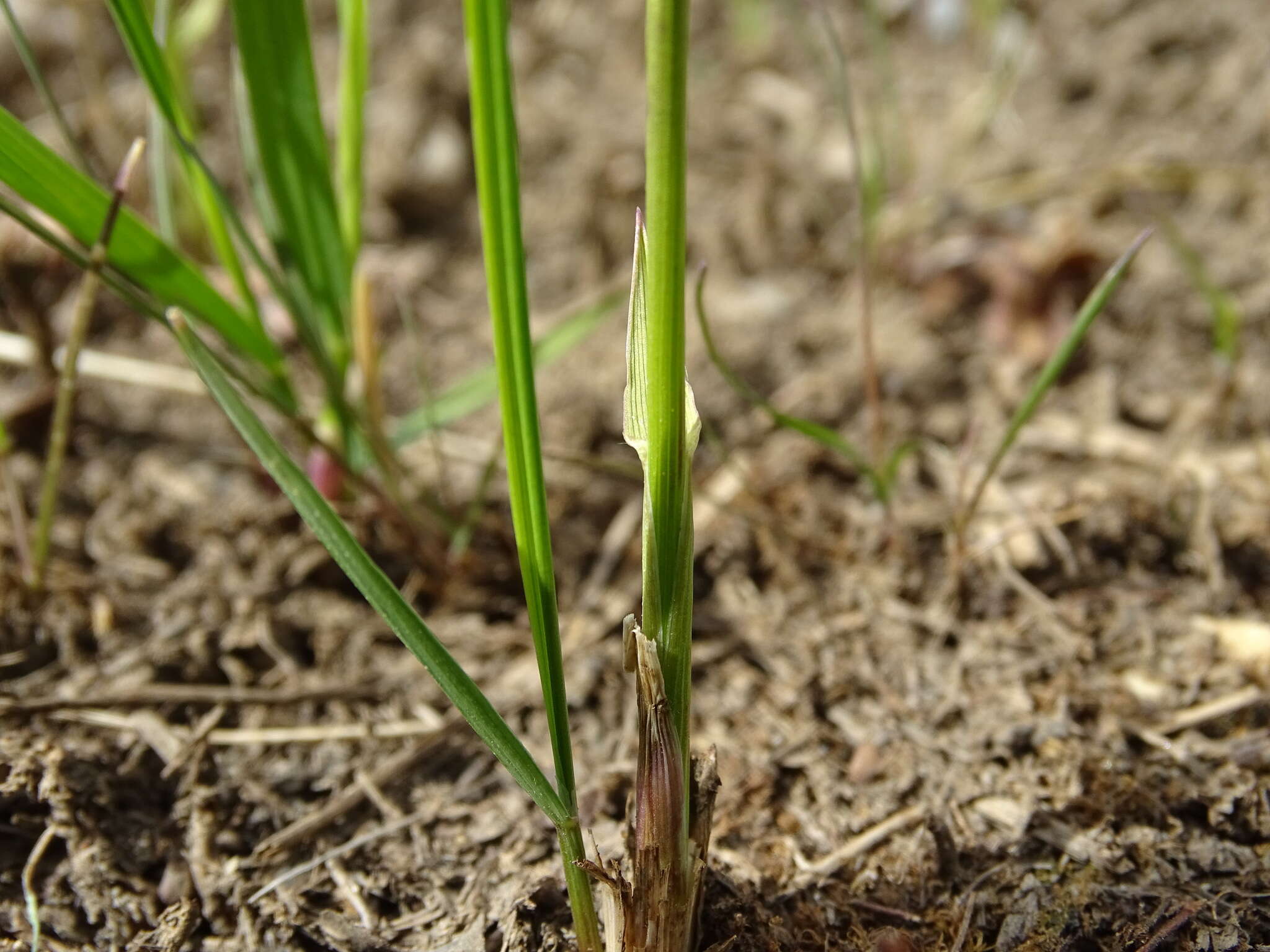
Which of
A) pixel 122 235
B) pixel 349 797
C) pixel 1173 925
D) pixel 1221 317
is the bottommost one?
pixel 1173 925

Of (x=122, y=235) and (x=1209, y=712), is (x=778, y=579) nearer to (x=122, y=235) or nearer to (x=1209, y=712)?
(x=1209, y=712)

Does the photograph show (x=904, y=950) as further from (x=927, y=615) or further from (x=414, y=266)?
(x=414, y=266)

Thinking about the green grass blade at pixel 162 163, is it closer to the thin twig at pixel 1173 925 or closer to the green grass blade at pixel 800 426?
the green grass blade at pixel 800 426

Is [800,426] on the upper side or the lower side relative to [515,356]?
lower

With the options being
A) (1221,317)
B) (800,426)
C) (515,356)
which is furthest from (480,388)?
(1221,317)

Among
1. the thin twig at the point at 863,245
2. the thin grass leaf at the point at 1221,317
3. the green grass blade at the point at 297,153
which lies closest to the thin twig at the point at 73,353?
the green grass blade at the point at 297,153

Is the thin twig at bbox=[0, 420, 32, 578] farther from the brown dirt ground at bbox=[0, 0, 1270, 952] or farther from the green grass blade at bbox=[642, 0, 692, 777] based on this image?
the green grass blade at bbox=[642, 0, 692, 777]

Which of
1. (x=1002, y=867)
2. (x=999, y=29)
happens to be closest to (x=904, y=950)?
(x=1002, y=867)
